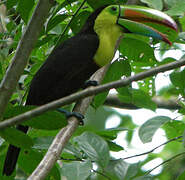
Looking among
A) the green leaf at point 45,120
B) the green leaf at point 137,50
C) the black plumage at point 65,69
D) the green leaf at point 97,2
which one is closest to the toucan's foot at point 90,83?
the black plumage at point 65,69

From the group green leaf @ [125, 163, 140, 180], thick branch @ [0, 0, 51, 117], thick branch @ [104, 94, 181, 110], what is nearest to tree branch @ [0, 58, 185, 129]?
Answer: thick branch @ [0, 0, 51, 117]

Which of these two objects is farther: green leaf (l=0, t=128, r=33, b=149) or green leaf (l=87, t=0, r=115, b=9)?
green leaf (l=87, t=0, r=115, b=9)

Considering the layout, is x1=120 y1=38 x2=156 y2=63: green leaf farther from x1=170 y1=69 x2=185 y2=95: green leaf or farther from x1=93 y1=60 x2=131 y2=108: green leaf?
x1=170 y1=69 x2=185 y2=95: green leaf

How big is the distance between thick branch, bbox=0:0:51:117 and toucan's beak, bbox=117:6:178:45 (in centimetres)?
102

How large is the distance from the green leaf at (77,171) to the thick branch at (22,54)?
0.49m

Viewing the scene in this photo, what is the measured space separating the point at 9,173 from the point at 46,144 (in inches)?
10.5

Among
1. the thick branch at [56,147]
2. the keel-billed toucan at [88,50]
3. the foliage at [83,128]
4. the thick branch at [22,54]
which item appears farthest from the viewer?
the keel-billed toucan at [88,50]

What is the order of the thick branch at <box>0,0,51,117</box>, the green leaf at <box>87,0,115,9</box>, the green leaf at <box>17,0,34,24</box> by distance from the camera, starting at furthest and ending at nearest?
the green leaf at <box>87,0,115,9</box>, the green leaf at <box>17,0,34,24</box>, the thick branch at <box>0,0,51,117</box>

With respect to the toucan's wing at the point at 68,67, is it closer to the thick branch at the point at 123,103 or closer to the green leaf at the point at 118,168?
the green leaf at the point at 118,168

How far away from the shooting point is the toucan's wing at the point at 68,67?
2771mm

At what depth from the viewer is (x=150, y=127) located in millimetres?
2307

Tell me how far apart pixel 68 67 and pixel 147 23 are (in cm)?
60

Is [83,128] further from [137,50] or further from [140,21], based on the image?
[140,21]

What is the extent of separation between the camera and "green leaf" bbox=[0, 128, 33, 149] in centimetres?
167
